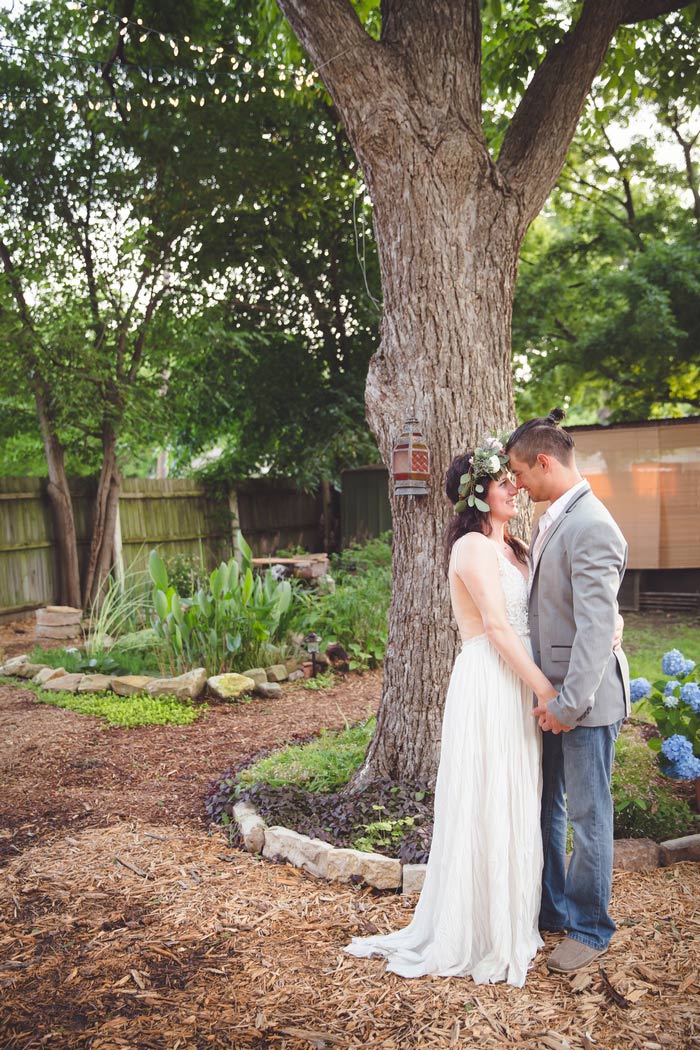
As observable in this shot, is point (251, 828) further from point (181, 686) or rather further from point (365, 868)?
point (181, 686)

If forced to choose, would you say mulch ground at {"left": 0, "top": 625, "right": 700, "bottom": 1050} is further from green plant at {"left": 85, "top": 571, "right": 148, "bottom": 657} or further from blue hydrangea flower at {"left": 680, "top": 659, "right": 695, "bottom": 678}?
green plant at {"left": 85, "top": 571, "right": 148, "bottom": 657}

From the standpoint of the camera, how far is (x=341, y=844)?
364 centimetres

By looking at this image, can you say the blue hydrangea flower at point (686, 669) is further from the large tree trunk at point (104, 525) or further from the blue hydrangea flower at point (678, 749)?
the large tree trunk at point (104, 525)

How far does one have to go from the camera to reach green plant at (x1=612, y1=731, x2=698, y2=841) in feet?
12.4

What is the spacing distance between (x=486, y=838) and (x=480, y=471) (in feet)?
4.17

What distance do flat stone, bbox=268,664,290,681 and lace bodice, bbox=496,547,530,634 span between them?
4.63 m

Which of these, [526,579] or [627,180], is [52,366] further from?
[627,180]

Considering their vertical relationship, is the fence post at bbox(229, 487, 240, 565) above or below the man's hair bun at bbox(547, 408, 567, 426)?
below

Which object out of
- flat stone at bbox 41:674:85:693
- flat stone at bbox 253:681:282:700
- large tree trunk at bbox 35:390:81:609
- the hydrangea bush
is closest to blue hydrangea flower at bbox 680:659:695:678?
the hydrangea bush

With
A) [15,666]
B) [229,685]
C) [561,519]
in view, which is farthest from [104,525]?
[561,519]

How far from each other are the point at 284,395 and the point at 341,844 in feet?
32.9

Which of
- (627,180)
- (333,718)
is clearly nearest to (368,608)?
(333,718)

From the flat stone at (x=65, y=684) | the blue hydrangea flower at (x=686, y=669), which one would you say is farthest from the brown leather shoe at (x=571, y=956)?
the flat stone at (x=65, y=684)

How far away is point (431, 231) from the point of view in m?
3.93
